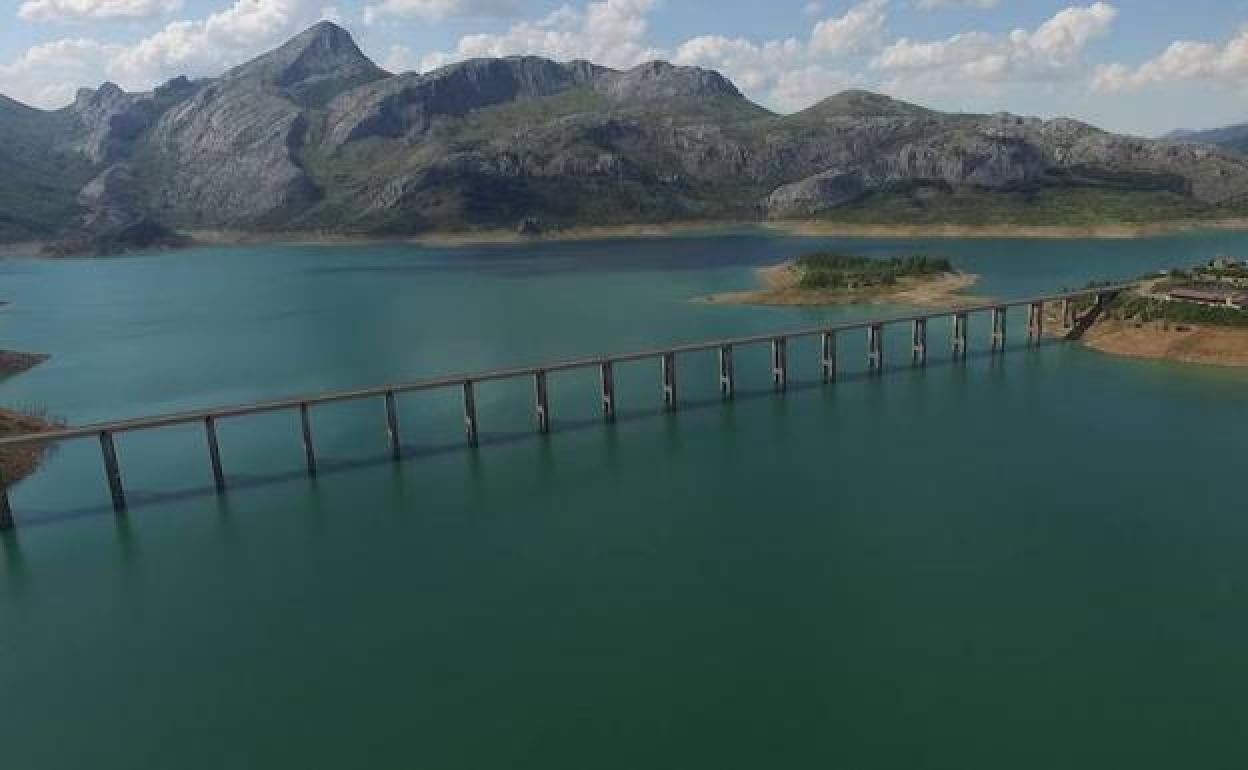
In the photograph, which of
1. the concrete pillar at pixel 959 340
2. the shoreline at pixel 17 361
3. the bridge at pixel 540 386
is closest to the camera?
the bridge at pixel 540 386

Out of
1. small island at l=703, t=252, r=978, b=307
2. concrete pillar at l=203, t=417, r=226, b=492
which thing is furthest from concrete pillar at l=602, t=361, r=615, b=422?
small island at l=703, t=252, r=978, b=307

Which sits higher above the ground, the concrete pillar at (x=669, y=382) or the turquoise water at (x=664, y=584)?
the concrete pillar at (x=669, y=382)

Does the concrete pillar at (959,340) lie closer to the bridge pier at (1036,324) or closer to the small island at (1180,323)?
the bridge pier at (1036,324)

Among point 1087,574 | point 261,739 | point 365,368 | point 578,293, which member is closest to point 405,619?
point 261,739

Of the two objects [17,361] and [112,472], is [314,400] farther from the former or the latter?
[17,361]

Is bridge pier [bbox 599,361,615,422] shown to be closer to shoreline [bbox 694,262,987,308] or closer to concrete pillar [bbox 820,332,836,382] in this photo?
concrete pillar [bbox 820,332,836,382]

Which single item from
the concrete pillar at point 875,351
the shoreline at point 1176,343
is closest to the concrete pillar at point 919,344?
the concrete pillar at point 875,351

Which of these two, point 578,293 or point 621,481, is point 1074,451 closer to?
point 621,481
